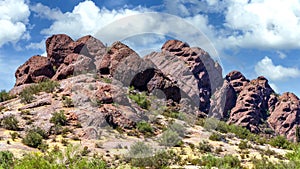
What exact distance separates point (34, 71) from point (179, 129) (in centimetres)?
2368

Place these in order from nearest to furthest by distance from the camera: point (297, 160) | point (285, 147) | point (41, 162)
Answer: point (41, 162) < point (297, 160) < point (285, 147)

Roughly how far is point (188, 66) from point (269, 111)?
34.8m

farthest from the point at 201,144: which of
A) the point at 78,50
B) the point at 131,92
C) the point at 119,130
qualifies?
the point at 78,50

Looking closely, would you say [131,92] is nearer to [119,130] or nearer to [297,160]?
[119,130]

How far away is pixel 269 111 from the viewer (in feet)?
350

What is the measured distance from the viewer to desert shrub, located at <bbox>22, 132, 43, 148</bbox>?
29891 millimetres

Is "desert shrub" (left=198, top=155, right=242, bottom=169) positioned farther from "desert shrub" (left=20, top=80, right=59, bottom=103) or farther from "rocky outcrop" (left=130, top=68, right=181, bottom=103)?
"rocky outcrop" (left=130, top=68, right=181, bottom=103)

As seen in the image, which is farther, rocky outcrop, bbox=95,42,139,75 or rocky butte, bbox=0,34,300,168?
rocky outcrop, bbox=95,42,139,75

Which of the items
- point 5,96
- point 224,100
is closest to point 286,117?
point 224,100

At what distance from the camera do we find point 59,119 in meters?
35.2

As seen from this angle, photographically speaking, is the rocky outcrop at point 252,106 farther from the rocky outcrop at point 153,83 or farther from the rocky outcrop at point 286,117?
the rocky outcrop at point 153,83

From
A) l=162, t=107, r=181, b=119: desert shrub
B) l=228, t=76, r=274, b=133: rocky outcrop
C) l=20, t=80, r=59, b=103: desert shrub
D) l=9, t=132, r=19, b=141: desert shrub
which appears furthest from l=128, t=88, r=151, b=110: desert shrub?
l=228, t=76, r=274, b=133: rocky outcrop

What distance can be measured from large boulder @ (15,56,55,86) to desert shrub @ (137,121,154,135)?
20072 mm

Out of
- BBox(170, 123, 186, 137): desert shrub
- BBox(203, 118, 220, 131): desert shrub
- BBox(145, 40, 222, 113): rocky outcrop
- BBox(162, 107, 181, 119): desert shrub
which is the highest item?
BBox(145, 40, 222, 113): rocky outcrop
